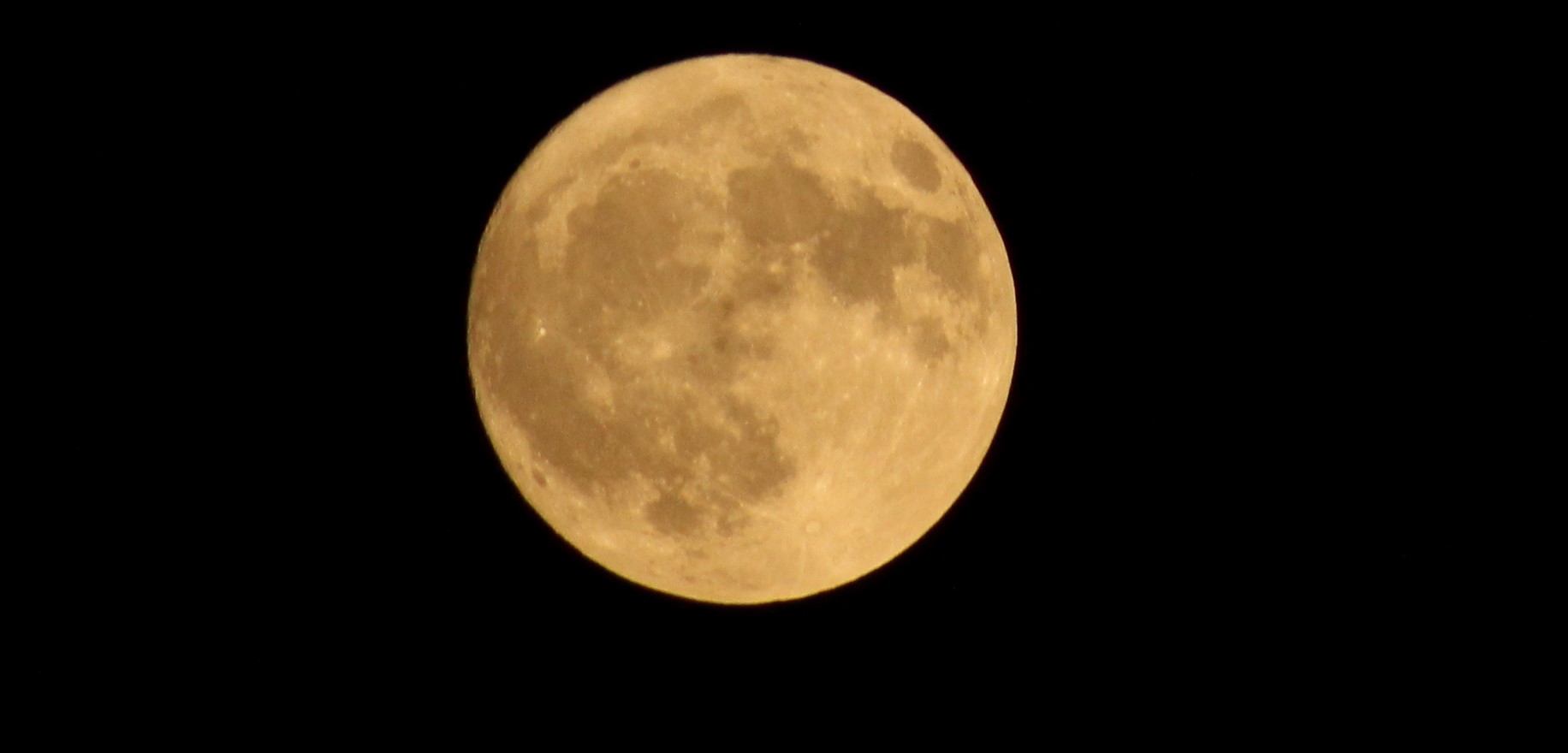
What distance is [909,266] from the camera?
385 centimetres

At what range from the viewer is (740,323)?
3602 millimetres

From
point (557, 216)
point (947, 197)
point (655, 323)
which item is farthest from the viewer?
point (947, 197)

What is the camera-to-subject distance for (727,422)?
3.73m

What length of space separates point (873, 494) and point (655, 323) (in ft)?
3.46

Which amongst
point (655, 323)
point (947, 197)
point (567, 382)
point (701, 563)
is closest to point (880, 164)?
point (947, 197)

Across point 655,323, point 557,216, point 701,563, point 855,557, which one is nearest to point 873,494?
point 855,557

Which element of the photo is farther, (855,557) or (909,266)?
(855,557)

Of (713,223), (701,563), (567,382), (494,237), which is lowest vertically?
(701,563)

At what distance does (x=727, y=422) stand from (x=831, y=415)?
0.36m

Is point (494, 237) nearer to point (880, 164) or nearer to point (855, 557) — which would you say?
point (880, 164)

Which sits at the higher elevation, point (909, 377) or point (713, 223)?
point (713, 223)

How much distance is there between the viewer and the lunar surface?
3.64m

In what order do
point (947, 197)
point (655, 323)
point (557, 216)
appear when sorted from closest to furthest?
point (655, 323) → point (557, 216) → point (947, 197)

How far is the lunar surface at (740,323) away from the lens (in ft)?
11.9
